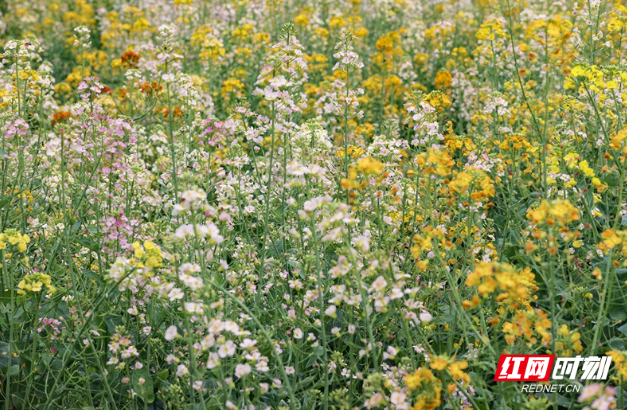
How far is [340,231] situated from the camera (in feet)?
7.58

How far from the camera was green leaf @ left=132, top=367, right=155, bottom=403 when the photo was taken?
286cm

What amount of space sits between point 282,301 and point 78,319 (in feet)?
3.17

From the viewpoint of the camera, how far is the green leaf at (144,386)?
2863mm

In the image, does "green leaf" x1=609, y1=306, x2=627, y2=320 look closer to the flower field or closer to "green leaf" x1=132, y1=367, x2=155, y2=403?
the flower field

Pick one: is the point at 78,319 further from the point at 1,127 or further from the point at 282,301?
the point at 1,127

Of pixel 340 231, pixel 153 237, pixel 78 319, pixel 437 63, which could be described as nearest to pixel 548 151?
pixel 340 231

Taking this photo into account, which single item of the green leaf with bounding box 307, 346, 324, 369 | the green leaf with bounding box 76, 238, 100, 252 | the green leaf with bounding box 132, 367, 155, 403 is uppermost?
the green leaf with bounding box 76, 238, 100, 252

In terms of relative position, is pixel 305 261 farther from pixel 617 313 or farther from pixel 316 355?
pixel 617 313

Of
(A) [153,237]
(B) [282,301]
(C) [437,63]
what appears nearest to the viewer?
(A) [153,237]

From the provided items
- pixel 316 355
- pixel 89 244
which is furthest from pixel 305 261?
pixel 89 244

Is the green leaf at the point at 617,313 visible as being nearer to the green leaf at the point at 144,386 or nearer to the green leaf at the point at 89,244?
the green leaf at the point at 144,386

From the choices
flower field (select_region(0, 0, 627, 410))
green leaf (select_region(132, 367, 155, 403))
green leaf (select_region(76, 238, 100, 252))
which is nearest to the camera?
flower field (select_region(0, 0, 627, 410))

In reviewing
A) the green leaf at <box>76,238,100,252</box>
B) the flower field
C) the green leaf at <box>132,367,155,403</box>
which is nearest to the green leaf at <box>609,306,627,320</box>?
the flower field

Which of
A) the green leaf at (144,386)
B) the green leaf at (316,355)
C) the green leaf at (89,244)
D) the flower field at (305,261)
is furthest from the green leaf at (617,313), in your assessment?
the green leaf at (89,244)
